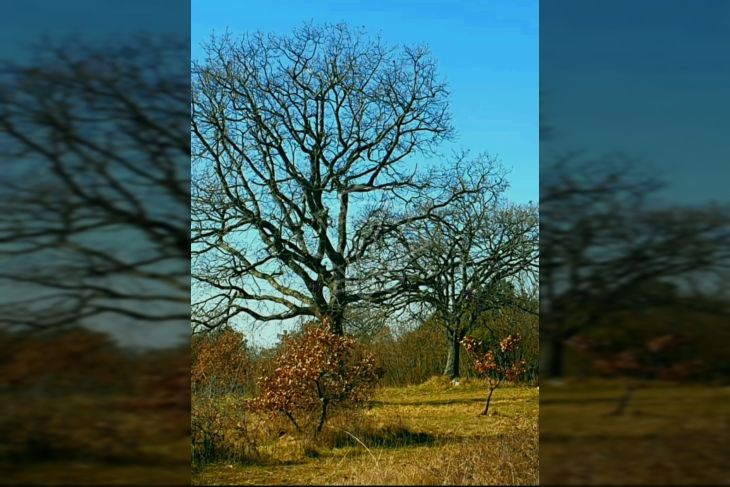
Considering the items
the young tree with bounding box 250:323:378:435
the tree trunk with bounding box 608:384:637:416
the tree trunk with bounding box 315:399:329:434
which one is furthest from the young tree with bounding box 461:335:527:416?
the tree trunk with bounding box 608:384:637:416

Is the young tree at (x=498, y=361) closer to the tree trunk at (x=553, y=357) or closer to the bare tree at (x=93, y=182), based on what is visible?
the tree trunk at (x=553, y=357)

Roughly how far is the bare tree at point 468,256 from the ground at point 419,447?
652 mm

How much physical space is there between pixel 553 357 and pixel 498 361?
3521 millimetres

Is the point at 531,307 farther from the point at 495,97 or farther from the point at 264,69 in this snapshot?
the point at 264,69

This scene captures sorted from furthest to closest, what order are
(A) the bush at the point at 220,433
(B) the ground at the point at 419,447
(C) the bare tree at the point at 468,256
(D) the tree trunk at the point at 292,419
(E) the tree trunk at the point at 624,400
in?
(C) the bare tree at the point at 468,256 < (D) the tree trunk at the point at 292,419 < (A) the bush at the point at 220,433 < (B) the ground at the point at 419,447 < (E) the tree trunk at the point at 624,400

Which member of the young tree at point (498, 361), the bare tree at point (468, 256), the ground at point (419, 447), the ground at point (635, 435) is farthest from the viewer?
the young tree at point (498, 361)

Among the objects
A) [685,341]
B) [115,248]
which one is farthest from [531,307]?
[115,248]

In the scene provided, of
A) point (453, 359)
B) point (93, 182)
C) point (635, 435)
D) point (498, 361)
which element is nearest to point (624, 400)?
point (635, 435)

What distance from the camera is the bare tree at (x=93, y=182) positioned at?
4113mm

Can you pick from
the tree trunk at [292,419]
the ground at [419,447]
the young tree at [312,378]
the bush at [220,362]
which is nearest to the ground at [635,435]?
the ground at [419,447]

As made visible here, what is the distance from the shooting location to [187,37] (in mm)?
4219

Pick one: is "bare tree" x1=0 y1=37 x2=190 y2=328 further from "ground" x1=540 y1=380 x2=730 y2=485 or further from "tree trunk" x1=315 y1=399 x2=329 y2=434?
"tree trunk" x1=315 y1=399 x2=329 y2=434

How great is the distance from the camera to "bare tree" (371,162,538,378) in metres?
6.66

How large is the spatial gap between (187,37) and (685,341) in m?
3.10
